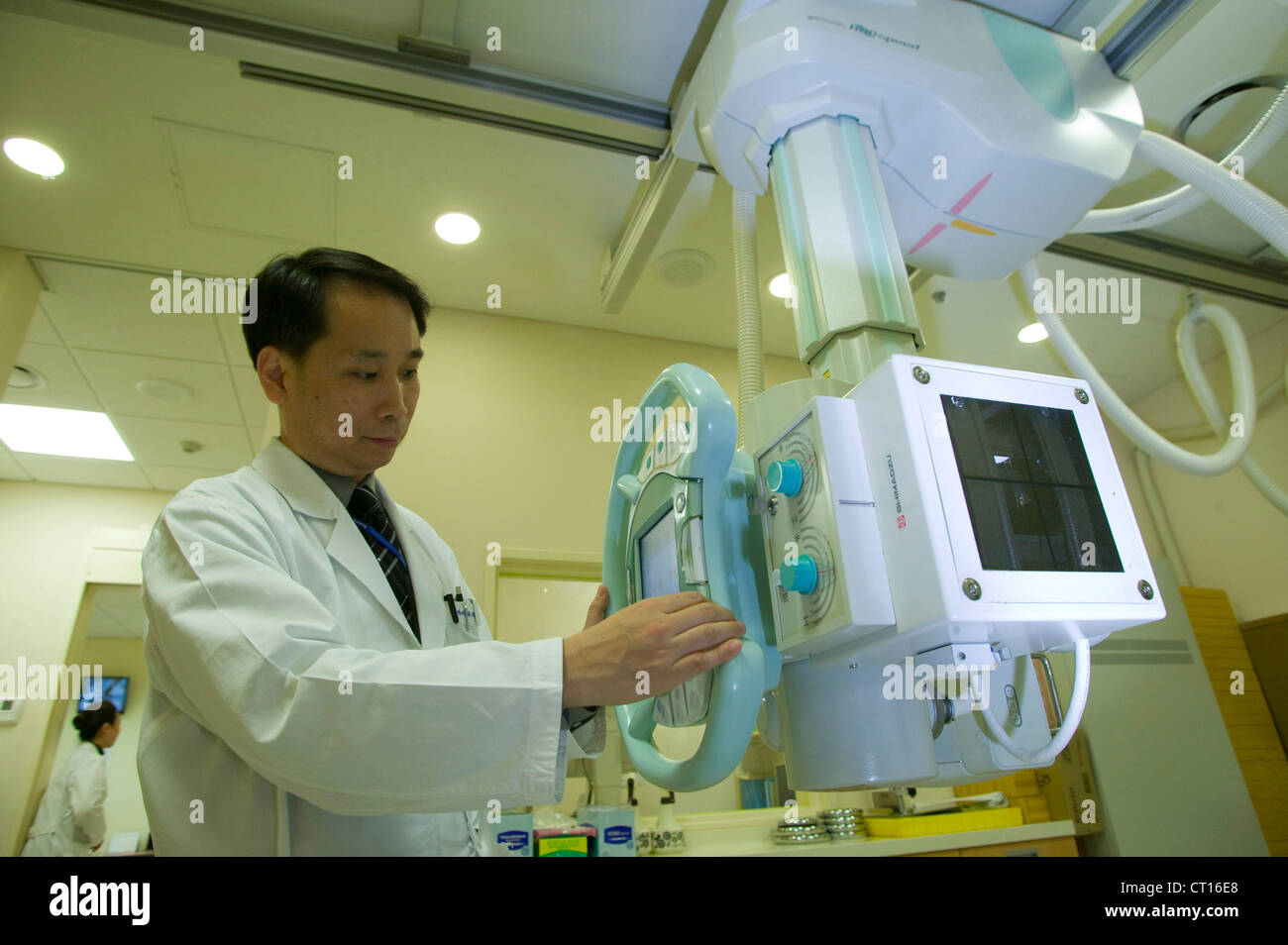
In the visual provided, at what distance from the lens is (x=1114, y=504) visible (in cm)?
75

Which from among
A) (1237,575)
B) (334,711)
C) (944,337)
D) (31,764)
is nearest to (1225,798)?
(1237,575)

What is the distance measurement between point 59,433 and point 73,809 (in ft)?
6.82

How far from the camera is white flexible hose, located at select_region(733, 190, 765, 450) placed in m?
1.37

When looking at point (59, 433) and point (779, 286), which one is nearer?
point (779, 286)

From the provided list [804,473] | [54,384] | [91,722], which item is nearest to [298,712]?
[804,473]

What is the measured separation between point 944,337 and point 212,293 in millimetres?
3021

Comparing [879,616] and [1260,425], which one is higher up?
[1260,425]

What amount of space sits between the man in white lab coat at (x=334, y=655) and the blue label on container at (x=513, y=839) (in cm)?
96

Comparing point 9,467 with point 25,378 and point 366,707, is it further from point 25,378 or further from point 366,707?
point 366,707

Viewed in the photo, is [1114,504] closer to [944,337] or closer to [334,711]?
[334,711]

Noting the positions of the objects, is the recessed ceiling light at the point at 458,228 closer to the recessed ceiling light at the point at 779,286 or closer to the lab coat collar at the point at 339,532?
the recessed ceiling light at the point at 779,286

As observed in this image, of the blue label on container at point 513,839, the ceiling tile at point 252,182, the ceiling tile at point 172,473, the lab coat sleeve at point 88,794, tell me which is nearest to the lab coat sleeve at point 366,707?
the blue label on container at point 513,839

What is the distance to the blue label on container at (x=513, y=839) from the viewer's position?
196cm

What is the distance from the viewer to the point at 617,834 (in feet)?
7.22
